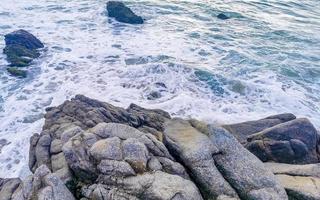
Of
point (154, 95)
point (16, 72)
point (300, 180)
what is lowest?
point (16, 72)

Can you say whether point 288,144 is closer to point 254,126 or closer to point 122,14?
point 254,126

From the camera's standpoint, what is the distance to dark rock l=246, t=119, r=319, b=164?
14.3m

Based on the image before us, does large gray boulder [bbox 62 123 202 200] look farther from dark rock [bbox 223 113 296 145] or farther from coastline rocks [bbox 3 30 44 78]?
coastline rocks [bbox 3 30 44 78]

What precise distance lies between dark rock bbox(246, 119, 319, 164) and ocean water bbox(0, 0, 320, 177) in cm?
496

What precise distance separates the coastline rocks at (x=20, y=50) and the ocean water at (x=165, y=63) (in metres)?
0.50

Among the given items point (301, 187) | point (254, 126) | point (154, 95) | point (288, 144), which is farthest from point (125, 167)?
point (154, 95)

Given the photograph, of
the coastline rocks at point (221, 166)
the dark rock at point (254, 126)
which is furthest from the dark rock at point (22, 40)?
the coastline rocks at point (221, 166)

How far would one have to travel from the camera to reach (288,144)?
47.7 ft

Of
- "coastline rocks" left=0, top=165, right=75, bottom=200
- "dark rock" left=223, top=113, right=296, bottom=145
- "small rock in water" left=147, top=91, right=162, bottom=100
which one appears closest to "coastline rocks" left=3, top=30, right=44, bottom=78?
"small rock in water" left=147, top=91, right=162, bottom=100

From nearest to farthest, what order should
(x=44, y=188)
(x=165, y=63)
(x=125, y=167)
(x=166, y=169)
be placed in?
1. (x=44, y=188)
2. (x=125, y=167)
3. (x=166, y=169)
4. (x=165, y=63)

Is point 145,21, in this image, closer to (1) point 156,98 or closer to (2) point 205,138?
(1) point 156,98

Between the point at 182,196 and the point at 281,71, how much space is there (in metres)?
18.8

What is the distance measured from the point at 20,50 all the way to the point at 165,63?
10.0 meters

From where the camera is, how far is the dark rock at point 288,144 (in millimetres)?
14344
